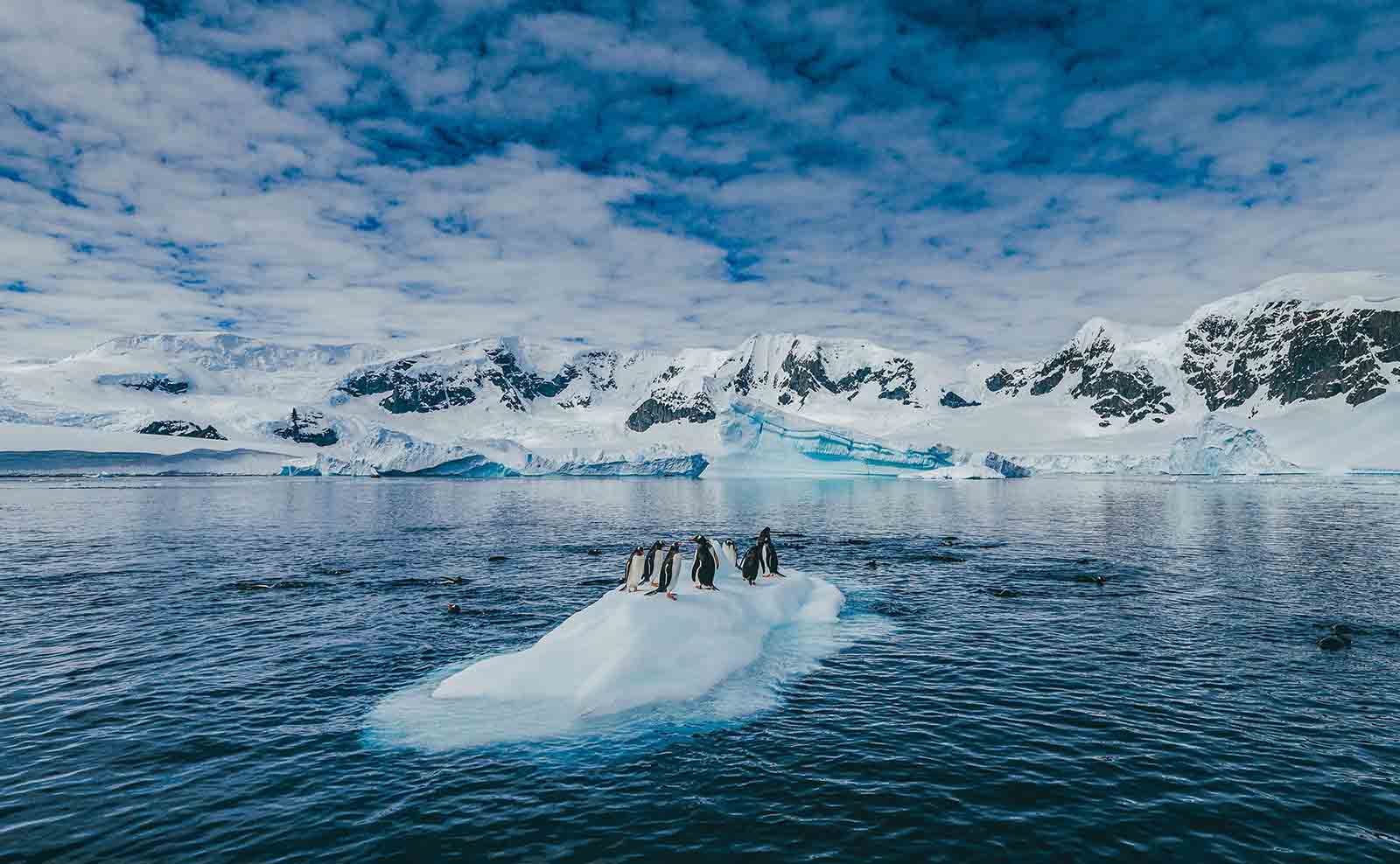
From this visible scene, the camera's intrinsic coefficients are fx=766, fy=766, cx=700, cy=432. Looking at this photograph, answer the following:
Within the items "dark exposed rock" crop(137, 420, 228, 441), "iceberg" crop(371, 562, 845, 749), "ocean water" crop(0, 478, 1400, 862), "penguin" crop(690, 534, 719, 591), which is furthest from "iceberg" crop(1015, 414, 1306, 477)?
"dark exposed rock" crop(137, 420, 228, 441)

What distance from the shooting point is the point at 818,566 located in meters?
34.6

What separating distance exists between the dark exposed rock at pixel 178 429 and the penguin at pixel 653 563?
169413mm

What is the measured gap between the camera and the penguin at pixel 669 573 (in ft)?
65.7

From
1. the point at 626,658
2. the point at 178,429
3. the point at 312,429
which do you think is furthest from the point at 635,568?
the point at 178,429

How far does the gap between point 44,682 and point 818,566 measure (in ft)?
87.2

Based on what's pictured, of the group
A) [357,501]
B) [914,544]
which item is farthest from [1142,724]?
[357,501]

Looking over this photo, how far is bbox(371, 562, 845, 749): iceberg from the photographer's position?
1407cm

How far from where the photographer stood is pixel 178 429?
543 ft

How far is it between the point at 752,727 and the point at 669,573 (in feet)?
21.8

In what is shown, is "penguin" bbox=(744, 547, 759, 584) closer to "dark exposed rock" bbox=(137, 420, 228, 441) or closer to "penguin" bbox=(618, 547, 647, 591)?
"penguin" bbox=(618, 547, 647, 591)

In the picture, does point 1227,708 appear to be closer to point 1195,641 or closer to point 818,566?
point 1195,641

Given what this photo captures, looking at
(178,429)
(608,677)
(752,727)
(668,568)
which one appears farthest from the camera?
(178,429)

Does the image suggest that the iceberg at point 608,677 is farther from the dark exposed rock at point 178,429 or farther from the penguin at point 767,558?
the dark exposed rock at point 178,429

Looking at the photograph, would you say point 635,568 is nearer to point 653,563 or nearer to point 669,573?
point 653,563
